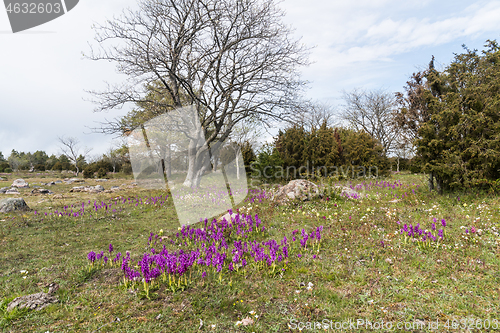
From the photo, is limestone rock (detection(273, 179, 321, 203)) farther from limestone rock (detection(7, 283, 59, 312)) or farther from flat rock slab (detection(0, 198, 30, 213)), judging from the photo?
flat rock slab (detection(0, 198, 30, 213))

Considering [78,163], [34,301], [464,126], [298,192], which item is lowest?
[34,301]

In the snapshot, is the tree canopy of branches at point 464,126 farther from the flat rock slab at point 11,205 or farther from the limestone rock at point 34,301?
the flat rock slab at point 11,205

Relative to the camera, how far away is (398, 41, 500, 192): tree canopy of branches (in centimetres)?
816

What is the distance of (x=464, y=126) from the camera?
855 centimetres

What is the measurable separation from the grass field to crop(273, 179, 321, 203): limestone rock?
2.38m

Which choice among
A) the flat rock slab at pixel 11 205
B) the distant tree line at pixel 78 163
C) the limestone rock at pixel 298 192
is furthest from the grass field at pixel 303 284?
the distant tree line at pixel 78 163

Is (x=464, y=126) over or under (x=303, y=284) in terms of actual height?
over

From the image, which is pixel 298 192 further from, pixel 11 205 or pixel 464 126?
pixel 11 205

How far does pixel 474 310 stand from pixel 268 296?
2.56 m

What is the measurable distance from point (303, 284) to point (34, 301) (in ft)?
A: 12.9

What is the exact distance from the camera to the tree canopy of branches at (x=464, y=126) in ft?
26.8

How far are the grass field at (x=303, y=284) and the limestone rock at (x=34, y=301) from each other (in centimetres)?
11

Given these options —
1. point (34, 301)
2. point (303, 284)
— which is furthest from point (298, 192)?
point (34, 301)

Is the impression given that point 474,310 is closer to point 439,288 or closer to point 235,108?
point 439,288
